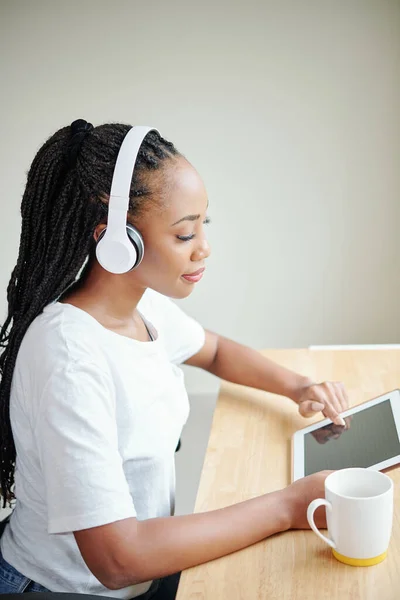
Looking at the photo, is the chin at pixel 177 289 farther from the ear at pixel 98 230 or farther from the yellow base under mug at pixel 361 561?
the yellow base under mug at pixel 361 561

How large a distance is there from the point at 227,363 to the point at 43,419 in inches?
25.1

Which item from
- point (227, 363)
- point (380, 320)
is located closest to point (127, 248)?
point (227, 363)

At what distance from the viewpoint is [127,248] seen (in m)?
1.00

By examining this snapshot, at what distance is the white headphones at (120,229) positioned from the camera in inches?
39.6

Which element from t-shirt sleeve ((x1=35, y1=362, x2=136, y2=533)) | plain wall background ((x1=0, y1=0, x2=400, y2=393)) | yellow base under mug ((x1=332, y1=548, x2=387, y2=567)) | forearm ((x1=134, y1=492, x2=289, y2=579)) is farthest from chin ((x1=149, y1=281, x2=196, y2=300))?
plain wall background ((x1=0, y1=0, x2=400, y2=393))

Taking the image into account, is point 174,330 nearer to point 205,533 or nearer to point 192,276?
point 192,276

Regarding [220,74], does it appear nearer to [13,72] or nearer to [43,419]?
[13,72]

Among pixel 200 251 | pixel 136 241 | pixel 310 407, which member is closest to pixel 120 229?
pixel 136 241

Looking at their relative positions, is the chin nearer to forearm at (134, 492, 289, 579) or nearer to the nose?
Answer: the nose

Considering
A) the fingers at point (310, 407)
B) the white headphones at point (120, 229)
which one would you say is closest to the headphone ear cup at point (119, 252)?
the white headphones at point (120, 229)

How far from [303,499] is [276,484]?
0.14 metres

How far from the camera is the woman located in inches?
34.8

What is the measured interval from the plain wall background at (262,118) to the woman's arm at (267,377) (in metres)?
1.20

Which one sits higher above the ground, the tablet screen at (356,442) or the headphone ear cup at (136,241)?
the headphone ear cup at (136,241)
